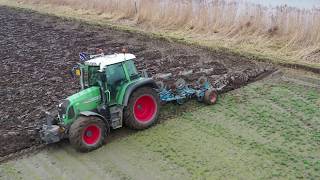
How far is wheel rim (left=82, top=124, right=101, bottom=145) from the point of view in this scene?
7.70 metres

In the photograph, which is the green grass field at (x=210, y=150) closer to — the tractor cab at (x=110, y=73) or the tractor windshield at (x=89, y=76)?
the tractor cab at (x=110, y=73)

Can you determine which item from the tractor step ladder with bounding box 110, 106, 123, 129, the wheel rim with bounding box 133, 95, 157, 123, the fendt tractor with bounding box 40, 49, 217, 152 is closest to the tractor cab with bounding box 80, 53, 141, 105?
the fendt tractor with bounding box 40, 49, 217, 152

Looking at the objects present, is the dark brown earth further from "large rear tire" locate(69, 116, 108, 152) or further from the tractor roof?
the tractor roof

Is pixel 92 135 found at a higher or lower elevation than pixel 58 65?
lower

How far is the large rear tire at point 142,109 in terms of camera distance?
26.7 ft

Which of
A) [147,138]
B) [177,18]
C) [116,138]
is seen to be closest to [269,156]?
[147,138]

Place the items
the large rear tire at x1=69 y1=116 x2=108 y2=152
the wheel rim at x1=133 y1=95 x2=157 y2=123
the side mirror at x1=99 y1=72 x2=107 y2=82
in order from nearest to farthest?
the large rear tire at x1=69 y1=116 x2=108 y2=152 → the side mirror at x1=99 y1=72 x2=107 y2=82 → the wheel rim at x1=133 y1=95 x2=157 y2=123

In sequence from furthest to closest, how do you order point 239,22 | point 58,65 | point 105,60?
point 239,22 < point 58,65 < point 105,60

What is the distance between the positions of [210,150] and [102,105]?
2011 mm

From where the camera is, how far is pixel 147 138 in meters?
8.15

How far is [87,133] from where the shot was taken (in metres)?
7.74

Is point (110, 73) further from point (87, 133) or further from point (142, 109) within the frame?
point (87, 133)

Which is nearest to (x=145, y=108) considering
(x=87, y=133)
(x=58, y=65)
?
(x=87, y=133)

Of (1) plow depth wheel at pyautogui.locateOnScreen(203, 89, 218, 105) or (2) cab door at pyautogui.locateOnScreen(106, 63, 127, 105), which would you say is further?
(1) plow depth wheel at pyautogui.locateOnScreen(203, 89, 218, 105)
